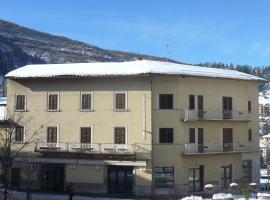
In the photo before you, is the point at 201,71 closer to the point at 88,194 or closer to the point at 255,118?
the point at 255,118

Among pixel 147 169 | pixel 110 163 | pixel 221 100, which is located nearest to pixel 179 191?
pixel 147 169

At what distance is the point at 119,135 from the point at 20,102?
10.5 meters

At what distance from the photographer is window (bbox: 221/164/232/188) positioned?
5016 cm

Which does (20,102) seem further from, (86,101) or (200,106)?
(200,106)

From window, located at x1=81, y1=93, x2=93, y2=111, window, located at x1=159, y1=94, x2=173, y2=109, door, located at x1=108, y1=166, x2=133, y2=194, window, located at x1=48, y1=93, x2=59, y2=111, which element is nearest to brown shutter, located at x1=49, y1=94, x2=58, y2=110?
window, located at x1=48, y1=93, x2=59, y2=111

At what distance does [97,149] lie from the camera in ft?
153

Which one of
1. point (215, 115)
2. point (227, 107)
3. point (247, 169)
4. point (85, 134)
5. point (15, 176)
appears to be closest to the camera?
point (85, 134)

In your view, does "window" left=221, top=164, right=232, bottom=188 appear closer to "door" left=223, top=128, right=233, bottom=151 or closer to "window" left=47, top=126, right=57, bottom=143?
"door" left=223, top=128, right=233, bottom=151

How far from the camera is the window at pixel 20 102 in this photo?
50.2 meters

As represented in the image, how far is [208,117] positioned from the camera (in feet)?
160

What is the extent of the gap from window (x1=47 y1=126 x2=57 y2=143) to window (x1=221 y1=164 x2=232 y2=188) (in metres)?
16.0

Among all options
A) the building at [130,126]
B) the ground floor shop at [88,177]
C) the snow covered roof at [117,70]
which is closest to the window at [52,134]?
the building at [130,126]

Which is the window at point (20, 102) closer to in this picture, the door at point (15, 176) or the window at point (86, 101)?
the door at point (15, 176)

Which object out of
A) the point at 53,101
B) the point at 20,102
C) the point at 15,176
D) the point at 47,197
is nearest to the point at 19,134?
the point at 20,102
